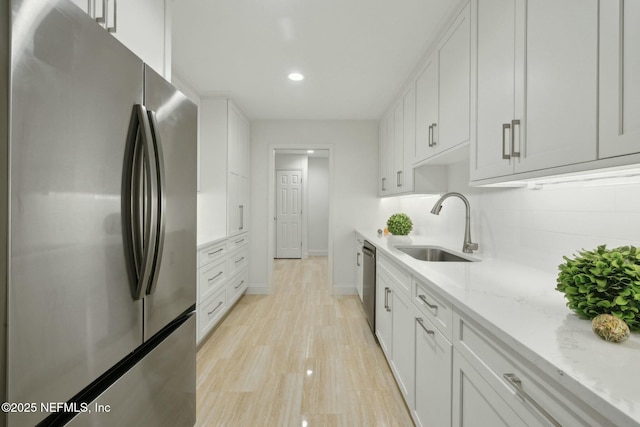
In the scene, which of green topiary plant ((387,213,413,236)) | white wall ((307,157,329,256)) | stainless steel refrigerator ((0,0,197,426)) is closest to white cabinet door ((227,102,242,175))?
green topiary plant ((387,213,413,236))

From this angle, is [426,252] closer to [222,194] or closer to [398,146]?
[398,146]

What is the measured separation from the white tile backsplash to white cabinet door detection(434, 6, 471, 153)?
463 mm

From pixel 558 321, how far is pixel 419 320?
2.52 feet

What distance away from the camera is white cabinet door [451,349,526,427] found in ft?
2.84

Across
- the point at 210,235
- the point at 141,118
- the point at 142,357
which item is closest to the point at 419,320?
the point at 142,357

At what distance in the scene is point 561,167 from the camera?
41.1 inches

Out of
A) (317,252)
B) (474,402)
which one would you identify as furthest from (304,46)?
(317,252)

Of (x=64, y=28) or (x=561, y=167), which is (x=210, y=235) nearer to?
(x=64, y=28)

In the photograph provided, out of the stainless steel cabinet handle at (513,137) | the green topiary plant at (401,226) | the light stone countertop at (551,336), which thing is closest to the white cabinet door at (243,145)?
the green topiary plant at (401,226)

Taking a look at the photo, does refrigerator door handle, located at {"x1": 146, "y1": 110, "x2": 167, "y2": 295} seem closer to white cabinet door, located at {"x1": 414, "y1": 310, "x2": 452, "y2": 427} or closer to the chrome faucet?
white cabinet door, located at {"x1": 414, "y1": 310, "x2": 452, "y2": 427}

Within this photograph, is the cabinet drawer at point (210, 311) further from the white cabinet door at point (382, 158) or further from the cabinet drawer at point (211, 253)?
the white cabinet door at point (382, 158)

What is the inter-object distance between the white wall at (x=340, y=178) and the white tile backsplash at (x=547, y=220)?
1.91 meters

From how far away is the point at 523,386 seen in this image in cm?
79

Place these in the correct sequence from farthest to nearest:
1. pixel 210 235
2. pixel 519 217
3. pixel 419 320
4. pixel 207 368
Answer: pixel 210 235
pixel 207 368
pixel 519 217
pixel 419 320
